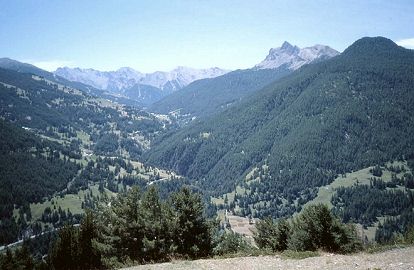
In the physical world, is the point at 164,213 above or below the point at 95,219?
above

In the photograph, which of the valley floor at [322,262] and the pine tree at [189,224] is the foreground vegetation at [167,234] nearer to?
the pine tree at [189,224]

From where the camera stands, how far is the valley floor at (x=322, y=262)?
33.7 metres

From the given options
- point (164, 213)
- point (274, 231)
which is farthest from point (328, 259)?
point (274, 231)

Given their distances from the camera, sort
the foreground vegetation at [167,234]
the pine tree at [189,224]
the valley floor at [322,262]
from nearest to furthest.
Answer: the valley floor at [322,262] < the foreground vegetation at [167,234] < the pine tree at [189,224]

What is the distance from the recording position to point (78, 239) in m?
68.6

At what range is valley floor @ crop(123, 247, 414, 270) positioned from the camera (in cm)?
3369

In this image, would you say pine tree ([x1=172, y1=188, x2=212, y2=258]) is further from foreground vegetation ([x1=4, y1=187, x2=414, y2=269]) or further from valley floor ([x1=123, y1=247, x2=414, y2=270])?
valley floor ([x1=123, y1=247, x2=414, y2=270])

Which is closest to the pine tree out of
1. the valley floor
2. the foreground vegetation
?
→ the foreground vegetation

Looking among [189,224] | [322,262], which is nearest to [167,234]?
[189,224]

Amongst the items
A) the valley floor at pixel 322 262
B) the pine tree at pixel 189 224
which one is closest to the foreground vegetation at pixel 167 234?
the pine tree at pixel 189 224

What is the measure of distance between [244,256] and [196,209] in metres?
13.7

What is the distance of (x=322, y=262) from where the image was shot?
120 ft

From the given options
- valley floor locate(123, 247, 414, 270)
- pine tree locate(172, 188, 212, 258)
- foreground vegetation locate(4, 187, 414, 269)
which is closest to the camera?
valley floor locate(123, 247, 414, 270)

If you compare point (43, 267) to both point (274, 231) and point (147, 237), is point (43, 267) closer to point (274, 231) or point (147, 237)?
point (147, 237)
